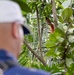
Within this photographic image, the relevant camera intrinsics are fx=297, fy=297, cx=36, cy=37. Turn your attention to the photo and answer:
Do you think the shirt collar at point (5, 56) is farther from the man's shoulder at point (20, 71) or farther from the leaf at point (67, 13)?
the leaf at point (67, 13)

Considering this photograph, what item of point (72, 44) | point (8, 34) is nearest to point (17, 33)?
point (8, 34)

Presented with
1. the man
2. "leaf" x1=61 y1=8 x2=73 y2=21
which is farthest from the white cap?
"leaf" x1=61 y1=8 x2=73 y2=21

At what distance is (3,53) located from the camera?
0.44m

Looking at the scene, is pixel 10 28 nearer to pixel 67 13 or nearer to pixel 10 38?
pixel 10 38

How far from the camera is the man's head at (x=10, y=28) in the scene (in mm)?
452

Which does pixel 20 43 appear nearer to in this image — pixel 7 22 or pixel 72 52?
pixel 7 22

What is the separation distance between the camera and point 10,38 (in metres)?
0.46

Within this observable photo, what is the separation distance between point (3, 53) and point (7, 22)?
0.17 feet

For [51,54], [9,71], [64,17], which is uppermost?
[9,71]

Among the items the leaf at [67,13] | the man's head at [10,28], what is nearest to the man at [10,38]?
the man's head at [10,28]

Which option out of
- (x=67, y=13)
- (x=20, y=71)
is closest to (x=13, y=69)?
(x=20, y=71)

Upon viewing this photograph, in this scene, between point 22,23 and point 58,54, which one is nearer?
point 22,23

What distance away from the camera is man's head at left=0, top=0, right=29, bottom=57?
0.45 m

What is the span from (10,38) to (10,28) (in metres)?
0.02
